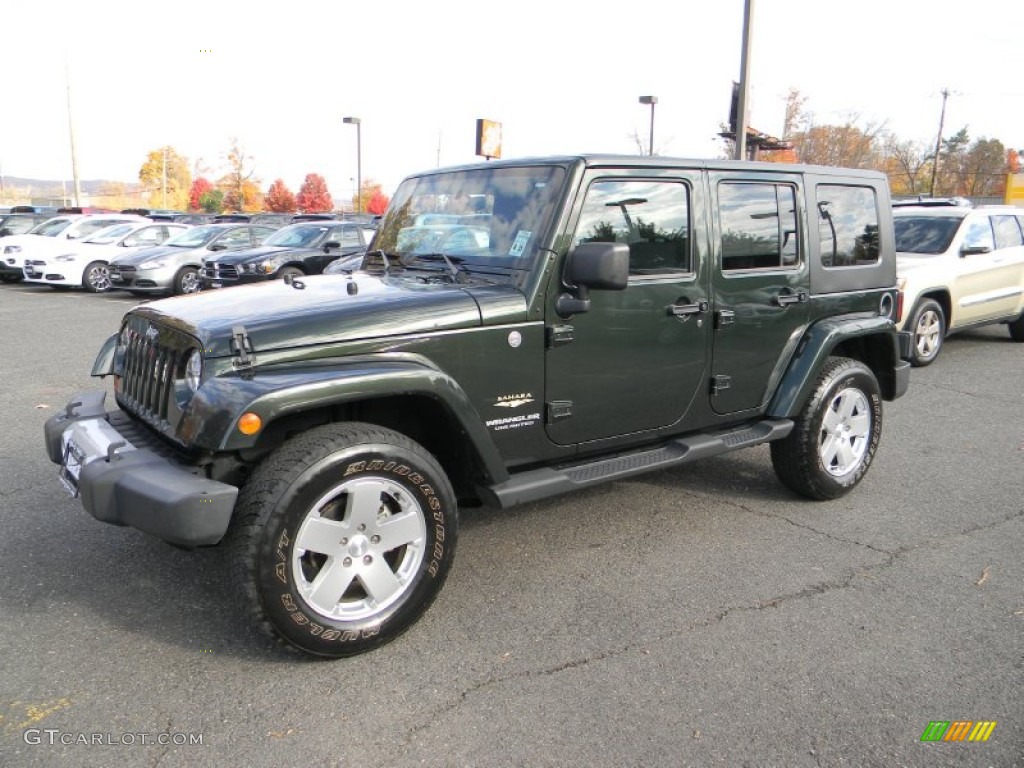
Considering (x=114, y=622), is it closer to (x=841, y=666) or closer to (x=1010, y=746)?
(x=841, y=666)

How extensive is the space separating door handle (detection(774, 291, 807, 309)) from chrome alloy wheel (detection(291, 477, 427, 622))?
7.88ft

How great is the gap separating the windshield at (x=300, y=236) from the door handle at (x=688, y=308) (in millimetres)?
11337

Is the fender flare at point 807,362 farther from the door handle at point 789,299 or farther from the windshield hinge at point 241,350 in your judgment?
the windshield hinge at point 241,350

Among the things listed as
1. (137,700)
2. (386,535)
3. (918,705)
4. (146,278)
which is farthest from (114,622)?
(146,278)

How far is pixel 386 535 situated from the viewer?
3.12 meters

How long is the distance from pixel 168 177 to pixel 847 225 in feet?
284

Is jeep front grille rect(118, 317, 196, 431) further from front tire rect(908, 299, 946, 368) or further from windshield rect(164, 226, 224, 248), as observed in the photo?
windshield rect(164, 226, 224, 248)

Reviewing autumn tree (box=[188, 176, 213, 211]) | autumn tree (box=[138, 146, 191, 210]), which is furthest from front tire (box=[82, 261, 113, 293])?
autumn tree (box=[138, 146, 191, 210])

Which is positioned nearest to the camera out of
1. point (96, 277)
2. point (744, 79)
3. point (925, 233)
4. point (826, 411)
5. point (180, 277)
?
point (826, 411)

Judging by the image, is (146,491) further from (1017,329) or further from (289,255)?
(1017,329)

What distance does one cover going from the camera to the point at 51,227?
716 inches

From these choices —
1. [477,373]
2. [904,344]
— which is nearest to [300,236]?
[904,344]

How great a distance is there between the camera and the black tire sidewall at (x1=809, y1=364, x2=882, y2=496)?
4574mm

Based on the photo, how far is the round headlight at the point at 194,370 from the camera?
9.88ft
